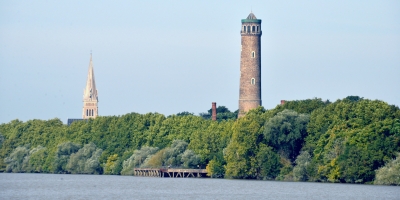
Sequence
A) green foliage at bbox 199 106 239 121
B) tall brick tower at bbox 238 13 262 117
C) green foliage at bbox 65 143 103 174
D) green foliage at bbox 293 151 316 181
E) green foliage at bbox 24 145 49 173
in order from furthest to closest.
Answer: green foliage at bbox 199 106 239 121 < tall brick tower at bbox 238 13 262 117 < green foliage at bbox 24 145 49 173 < green foliage at bbox 65 143 103 174 < green foliage at bbox 293 151 316 181

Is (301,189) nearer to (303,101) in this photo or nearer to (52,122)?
(303,101)

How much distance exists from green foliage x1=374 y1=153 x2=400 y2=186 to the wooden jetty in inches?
930

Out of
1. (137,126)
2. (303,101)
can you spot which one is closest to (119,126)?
(137,126)

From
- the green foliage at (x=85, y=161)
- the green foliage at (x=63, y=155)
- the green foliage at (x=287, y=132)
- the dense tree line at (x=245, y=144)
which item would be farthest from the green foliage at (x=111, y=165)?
the green foliage at (x=287, y=132)

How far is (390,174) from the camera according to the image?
216 feet

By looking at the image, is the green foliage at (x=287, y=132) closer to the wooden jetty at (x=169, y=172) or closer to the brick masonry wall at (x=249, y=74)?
the wooden jetty at (x=169, y=172)

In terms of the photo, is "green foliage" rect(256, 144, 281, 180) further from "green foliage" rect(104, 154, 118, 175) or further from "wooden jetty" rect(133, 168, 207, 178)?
"green foliage" rect(104, 154, 118, 175)

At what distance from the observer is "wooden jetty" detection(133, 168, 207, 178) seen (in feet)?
289

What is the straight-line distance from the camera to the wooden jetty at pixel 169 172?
88.2 m

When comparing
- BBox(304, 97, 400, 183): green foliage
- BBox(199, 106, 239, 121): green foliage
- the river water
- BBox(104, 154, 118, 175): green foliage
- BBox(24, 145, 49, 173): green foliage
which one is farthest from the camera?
BBox(199, 106, 239, 121): green foliage

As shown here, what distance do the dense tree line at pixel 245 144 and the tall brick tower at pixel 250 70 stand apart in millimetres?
11880

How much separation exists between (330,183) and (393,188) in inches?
309

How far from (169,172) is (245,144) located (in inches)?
535

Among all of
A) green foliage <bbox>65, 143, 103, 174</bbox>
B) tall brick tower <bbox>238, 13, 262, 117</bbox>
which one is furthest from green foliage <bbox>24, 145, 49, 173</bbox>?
tall brick tower <bbox>238, 13, 262, 117</bbox>
